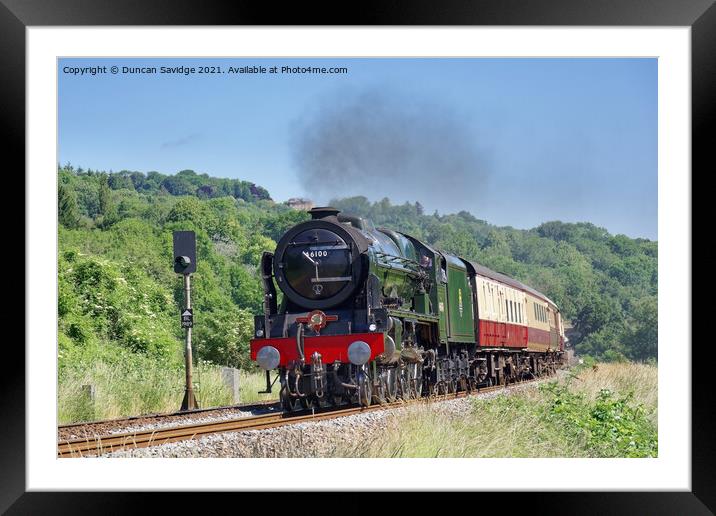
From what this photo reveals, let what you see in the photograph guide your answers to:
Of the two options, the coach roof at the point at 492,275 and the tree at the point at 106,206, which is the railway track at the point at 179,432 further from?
the tree at the point at 106,206

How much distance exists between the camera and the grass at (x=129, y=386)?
14016 mm

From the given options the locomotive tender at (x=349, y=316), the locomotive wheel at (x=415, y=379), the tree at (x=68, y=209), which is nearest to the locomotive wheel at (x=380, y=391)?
the locomotive tender at (x=349, y=316)

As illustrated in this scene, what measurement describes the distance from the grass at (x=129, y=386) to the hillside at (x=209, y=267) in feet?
1.14

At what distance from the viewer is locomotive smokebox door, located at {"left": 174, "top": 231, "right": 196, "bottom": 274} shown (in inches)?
619

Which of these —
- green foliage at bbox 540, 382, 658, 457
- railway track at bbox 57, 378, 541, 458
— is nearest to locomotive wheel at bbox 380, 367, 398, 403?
railway track at bbox 57, 378, 541, 458

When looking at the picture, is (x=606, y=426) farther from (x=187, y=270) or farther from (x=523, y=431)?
(x=187, y=270)

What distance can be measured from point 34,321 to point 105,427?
11.2ft

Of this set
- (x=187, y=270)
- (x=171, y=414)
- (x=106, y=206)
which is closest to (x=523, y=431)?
(x=171, y=414)

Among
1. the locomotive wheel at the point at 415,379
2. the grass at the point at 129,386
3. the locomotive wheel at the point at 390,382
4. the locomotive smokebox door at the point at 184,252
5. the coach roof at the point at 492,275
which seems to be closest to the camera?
the grass at the point at 129,386

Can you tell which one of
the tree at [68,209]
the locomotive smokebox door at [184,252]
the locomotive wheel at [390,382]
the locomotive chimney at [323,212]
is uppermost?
Result: the tree at [68,209]

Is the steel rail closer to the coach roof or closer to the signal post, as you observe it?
the signal post
